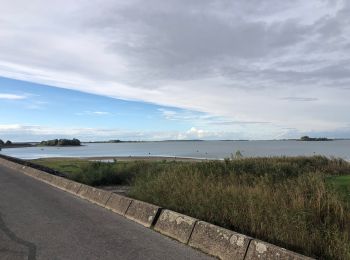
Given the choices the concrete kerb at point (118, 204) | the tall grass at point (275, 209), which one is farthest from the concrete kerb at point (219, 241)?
the concrete kerb at point (118, 204)

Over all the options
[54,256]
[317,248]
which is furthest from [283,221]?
[54,256]

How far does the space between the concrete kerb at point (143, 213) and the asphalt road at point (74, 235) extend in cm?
20

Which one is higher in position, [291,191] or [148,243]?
[291,191]

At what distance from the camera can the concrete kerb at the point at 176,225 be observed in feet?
27.6

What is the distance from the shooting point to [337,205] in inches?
323

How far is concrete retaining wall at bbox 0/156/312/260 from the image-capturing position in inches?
258

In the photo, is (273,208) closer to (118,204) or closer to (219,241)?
(219,241)

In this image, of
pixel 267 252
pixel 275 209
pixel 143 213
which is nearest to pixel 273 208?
pixel 275 209

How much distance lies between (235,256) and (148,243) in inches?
71.8

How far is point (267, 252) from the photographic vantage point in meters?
6.43

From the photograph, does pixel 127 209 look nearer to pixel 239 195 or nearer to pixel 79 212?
pixel 79 212

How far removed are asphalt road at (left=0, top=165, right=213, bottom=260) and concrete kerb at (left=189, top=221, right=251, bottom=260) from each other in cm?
19

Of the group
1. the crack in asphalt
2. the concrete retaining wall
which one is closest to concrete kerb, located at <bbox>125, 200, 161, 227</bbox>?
the concrete retaining wall

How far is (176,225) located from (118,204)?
337 cm
